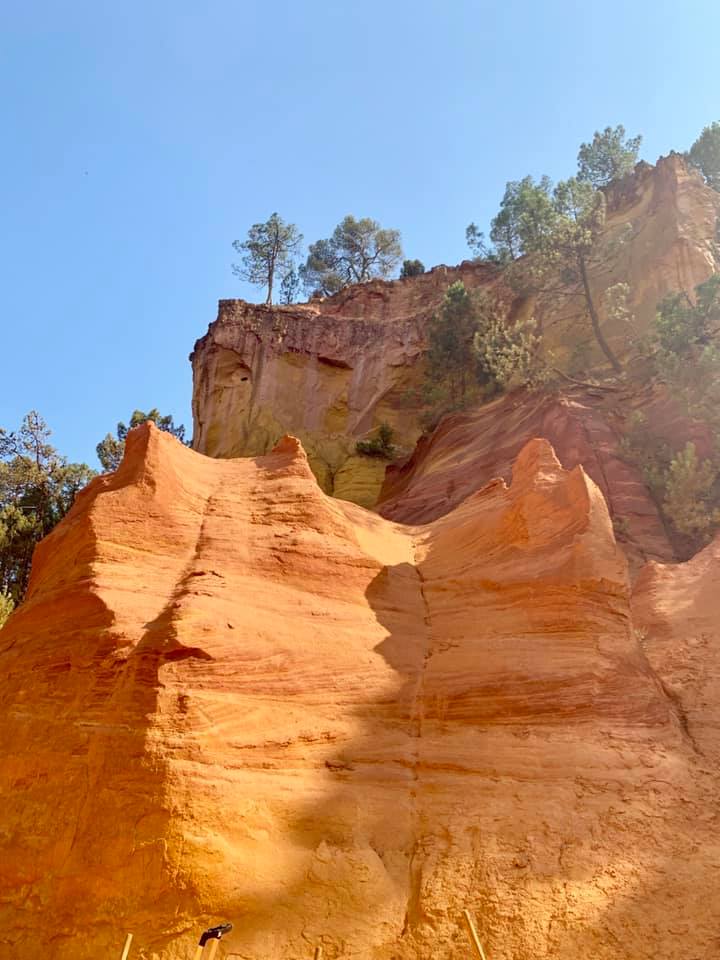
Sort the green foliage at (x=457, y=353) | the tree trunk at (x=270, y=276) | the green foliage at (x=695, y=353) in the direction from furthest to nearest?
1. the tree trunk at (x=270, y=276)
2. the green foliage at (x=457, y=353)
3. the green foliage at (x=695, y=353)

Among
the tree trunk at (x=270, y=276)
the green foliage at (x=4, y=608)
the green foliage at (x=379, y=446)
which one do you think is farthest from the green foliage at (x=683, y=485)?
the tree trunk at (x=270, y=276)

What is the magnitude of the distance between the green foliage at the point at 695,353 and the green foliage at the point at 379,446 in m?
14.7

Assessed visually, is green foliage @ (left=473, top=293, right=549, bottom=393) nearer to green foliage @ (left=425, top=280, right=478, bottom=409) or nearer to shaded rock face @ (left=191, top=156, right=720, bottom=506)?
green foliage @ (left=425, top=280, right=478, bottom=409)

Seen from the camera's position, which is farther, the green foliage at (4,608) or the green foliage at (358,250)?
the green foliage at (358,250)

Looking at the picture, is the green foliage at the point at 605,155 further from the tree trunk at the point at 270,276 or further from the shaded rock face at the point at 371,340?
the tree trunk at the point at 270,276

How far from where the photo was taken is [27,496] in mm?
29062

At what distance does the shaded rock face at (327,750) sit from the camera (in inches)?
256

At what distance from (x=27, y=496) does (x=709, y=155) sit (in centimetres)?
3335

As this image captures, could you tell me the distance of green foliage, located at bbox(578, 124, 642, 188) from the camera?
40.4 metres

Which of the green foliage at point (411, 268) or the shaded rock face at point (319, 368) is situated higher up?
the green foliage at point (411, 268)

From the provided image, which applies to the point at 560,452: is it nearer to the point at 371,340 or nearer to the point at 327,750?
the point at 327,750

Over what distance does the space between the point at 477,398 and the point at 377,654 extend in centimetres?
2197

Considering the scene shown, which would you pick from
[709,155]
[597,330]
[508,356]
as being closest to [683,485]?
[508,356]

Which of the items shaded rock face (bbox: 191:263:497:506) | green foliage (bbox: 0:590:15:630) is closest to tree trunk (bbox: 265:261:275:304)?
shaded rock face (bbox: 191:263:497:506)
